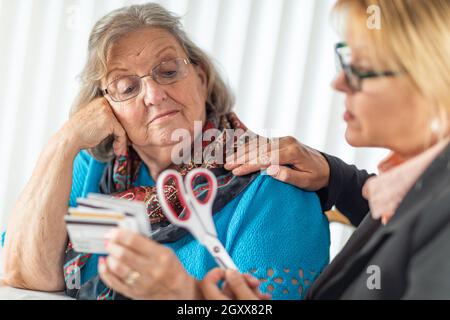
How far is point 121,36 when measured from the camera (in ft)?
4.46

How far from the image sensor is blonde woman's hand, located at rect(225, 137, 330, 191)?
1226 mm

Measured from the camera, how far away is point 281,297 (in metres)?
1.04

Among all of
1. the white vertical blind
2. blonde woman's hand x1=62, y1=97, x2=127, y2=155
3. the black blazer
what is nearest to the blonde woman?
the black blazer

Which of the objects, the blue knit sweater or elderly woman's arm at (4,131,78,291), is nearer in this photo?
the blue knit sweater

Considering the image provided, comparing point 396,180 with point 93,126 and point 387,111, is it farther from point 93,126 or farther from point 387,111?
point 93,126

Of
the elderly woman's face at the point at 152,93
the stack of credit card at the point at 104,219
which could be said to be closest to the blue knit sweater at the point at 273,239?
the elderly woman's face at the point at 152,93

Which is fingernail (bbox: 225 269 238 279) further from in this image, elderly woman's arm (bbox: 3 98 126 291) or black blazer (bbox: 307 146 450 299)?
elderly woman's arm (bbox: 3 98 126 291)

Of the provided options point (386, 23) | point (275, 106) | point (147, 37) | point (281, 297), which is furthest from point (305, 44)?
point (386, 23)

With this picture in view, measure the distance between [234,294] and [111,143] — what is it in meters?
0.96

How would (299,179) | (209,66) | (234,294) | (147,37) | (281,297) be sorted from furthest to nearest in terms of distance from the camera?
(209,66) < (147,37) < (299,179) < (281,297) < (234,294)

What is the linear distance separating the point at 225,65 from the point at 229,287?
1.36 meters

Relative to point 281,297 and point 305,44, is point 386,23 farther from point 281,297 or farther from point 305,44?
point 305,44

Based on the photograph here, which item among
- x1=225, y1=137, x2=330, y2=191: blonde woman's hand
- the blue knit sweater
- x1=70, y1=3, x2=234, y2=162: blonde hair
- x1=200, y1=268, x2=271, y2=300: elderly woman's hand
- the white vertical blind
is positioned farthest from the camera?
the white vertical blind

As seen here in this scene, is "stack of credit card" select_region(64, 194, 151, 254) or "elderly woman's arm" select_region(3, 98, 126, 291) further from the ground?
"stack of credit card" select_region(64, 194, 151, 254)
